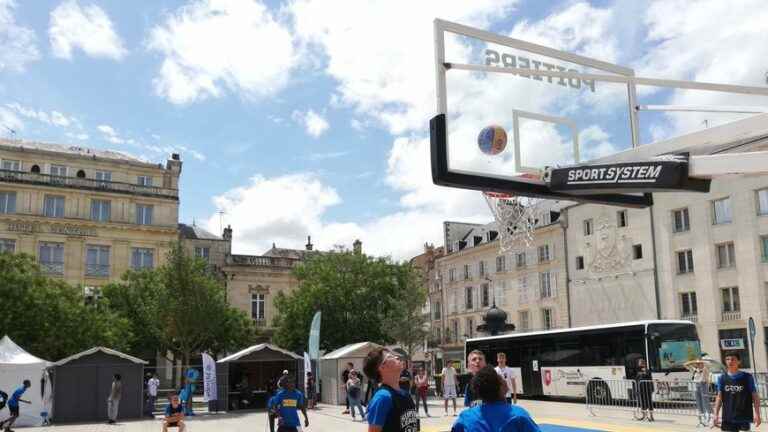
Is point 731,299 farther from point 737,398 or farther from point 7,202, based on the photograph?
point 7,202

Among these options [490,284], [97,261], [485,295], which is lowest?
[485,295]

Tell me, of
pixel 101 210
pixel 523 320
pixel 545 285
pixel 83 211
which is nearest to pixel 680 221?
pixel 545 285

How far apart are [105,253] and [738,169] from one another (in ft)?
165

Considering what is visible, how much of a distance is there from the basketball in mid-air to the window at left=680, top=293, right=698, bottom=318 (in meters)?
35.5

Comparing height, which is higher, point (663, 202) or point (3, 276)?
point (663, 202)

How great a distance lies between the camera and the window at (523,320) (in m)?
53.3

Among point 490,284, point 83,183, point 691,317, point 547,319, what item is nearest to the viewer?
point 691,317

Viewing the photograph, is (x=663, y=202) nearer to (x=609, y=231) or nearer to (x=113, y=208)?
(x=609, y=231)

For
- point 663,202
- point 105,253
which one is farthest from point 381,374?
point 105,253

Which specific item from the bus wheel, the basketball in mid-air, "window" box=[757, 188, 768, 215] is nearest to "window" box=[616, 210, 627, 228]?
"window" box=[757, 188, 768, 215]

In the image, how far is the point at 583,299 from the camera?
4800 cm

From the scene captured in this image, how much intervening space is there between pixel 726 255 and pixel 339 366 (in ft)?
76.6

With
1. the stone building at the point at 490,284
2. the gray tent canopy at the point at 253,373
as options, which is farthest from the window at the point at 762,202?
the gray tent canopy at the point at 253,373

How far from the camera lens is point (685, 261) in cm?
4144
